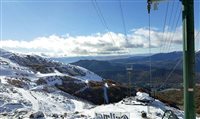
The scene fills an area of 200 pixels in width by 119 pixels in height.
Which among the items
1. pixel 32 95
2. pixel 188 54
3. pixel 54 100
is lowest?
pixel 54 100

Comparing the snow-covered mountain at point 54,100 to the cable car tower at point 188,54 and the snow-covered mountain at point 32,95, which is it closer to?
the snow-covered mountain at point 32,95

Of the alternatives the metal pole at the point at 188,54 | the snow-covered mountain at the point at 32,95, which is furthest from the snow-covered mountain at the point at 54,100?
the metal pole at the point at 188,54

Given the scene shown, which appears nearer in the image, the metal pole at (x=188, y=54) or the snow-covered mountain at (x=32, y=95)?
the metal pole at (x=188, y=54)

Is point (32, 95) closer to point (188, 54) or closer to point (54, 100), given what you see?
point (54, 100)

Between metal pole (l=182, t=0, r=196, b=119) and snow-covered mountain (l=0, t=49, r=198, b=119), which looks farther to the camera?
snow-covered mountain (l=0, t=49, r=198, b=119)

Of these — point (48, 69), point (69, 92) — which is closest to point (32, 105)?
point (69, 92)

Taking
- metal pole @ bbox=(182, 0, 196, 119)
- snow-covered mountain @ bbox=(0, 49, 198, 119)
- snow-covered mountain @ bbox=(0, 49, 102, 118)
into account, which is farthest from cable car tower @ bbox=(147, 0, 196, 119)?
snow-covered mountain @ bbox=(0, 49, 102, 118)

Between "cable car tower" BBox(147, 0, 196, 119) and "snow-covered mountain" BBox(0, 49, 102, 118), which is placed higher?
"cable car tower" BBox(147, 0, 196, 119)

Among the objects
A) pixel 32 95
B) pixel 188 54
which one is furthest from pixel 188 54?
pixel 32 95

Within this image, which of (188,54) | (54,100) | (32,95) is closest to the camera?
(188,54)

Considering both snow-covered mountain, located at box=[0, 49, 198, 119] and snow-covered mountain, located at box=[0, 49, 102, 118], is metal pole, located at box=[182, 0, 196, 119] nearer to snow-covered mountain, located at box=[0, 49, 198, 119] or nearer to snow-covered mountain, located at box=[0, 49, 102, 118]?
snow-covered mountain, located at box=[0, 49, 198, 119]

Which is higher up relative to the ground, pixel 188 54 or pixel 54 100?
pixel 188 54

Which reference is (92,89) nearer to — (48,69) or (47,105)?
(48,69)
